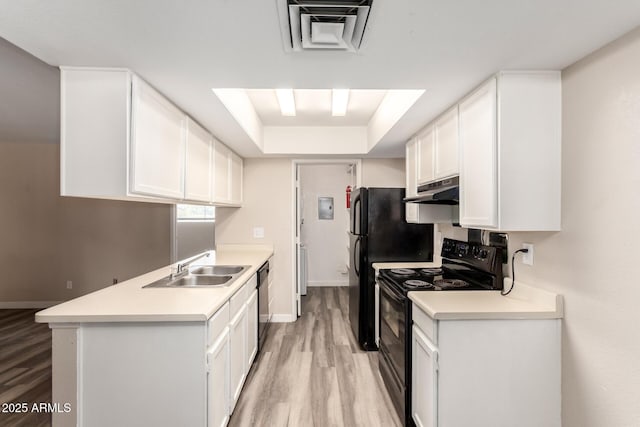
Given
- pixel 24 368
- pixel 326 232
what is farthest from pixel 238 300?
pixel 326 232

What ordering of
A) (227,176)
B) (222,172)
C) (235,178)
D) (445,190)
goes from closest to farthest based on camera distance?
(445,190) < (222,172) < (227,176) < (235,178)

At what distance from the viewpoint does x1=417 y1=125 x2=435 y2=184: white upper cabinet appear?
234 centimetres

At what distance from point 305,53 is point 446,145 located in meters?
1.26

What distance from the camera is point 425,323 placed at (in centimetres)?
166

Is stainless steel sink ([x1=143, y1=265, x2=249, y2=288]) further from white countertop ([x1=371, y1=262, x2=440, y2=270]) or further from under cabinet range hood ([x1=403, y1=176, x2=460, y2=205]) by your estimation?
under cabinet range hood ([x1=403, y1=176, x2=460, y2=205])

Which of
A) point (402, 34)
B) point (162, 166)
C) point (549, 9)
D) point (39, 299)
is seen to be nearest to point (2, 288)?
point (39, 299)

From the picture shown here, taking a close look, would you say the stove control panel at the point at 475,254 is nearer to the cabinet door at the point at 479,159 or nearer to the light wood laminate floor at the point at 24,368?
the cabinet door at the point at 479,159

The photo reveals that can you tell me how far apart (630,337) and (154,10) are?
2.28 metres

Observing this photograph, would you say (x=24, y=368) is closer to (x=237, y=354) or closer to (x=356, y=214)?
(x=237, y=354)

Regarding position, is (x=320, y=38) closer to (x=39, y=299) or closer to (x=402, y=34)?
(x=402, y=34)

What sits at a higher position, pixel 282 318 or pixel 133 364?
pixel 133 364

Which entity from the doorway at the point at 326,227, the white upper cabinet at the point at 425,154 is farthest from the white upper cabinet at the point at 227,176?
the doorway at the point at 326,227

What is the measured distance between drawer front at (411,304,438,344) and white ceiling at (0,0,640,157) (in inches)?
52.8

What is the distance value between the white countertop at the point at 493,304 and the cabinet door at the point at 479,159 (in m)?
0.46
